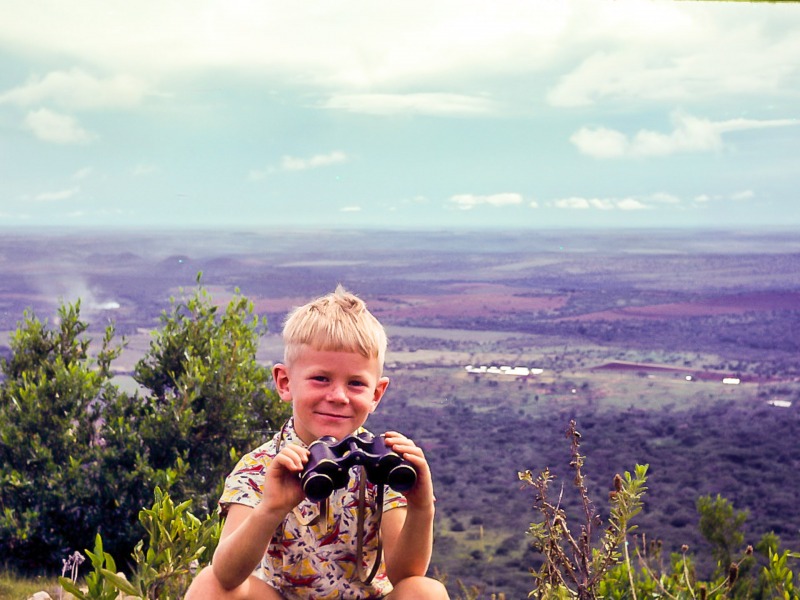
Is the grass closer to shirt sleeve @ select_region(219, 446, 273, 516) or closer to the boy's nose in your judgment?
shirt sleeve @ select_region(219, 446, 273, 516)

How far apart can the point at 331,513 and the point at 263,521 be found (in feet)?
1.45

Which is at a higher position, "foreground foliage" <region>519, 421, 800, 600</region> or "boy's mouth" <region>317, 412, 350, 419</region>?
"boy's mouth" <region>317, 412, 350, 419</region>

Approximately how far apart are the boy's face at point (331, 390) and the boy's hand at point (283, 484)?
1.22ft

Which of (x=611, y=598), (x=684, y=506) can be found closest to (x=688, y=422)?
(x=684, y=506)

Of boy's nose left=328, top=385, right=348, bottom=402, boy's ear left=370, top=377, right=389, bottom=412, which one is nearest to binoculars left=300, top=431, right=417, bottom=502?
boy's nose left=328, top=385, right=348, bottom=402

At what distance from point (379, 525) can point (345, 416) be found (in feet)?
1.32

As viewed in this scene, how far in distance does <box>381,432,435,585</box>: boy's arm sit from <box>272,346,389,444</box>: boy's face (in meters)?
0.32

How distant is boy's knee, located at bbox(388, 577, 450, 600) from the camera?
122 inches

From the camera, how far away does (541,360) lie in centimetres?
2722

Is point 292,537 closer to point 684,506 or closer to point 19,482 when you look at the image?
point 19,482

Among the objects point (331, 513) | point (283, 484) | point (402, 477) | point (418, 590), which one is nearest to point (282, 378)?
point (331, 513)

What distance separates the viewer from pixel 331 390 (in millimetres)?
3133

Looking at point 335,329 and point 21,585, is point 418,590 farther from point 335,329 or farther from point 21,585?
point 21,585

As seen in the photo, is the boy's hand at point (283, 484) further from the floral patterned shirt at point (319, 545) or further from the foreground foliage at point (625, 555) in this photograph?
the foreground foliage at point (625, 555)
